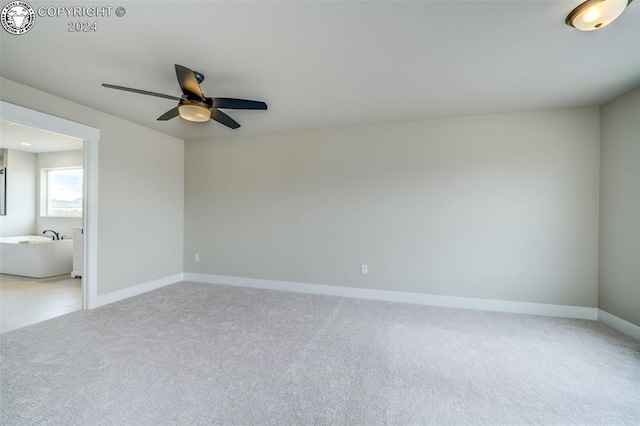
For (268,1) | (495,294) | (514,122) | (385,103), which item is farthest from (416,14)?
(495,294)

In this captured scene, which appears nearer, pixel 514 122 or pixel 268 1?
pixel 268 1

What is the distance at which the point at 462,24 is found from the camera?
1.74 meters

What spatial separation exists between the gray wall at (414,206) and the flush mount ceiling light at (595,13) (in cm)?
177

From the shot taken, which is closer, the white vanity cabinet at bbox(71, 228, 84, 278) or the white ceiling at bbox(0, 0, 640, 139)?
the white ceiling at bbox(0, 0, 640, 139)

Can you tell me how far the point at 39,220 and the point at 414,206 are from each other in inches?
305

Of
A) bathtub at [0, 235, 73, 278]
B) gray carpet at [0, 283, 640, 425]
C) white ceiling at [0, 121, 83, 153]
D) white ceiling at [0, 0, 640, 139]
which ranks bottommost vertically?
gray carpet at [0, 283, 640, 425]

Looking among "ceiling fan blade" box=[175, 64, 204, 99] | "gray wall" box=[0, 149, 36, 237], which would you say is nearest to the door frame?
"ceiling fan blade" box=[175, 64, 204, 99]

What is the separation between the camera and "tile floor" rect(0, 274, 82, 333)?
295 centimetres

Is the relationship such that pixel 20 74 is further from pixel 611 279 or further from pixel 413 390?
pixel 611 279

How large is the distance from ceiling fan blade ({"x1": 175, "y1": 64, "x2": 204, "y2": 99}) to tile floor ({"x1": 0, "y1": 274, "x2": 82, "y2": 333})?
3006mm

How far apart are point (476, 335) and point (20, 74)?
195 inches

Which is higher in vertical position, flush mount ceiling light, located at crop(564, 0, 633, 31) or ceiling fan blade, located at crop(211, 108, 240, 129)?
flush mount ceiling light, located at crop(564, 0, 633, 31)

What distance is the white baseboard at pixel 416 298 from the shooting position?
3.15 metres

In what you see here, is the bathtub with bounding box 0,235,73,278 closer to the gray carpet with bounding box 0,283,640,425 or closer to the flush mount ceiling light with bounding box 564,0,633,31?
the gray carpet with bounding box 0,283,640,425
